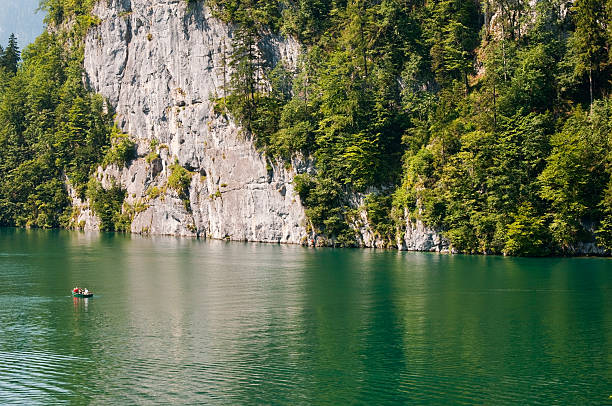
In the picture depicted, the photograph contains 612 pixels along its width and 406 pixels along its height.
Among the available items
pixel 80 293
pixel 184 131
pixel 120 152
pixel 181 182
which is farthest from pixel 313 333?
pixel 120 152

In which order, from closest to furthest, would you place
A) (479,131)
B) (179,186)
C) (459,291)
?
1. (459,291)
2. (479,131)
3. (179,186)

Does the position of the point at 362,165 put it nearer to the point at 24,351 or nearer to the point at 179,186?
the point at 179,186

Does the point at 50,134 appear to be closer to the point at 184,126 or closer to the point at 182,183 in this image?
the point at 184,126

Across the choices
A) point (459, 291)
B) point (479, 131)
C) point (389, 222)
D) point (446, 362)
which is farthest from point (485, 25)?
point (446, 362)

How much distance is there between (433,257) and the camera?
230 ft

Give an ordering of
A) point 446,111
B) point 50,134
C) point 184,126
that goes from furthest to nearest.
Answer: point 50,134, point 184,126, point 446,111

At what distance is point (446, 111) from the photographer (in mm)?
80562

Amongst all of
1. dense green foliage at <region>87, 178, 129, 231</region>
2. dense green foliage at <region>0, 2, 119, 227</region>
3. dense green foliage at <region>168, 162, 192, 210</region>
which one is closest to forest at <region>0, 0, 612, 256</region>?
dense green foliage at <region>87, 178, 129, 231</region>

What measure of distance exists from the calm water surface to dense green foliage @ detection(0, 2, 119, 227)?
233 feet

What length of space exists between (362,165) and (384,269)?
24.6 m

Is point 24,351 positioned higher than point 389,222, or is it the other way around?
point 389,222

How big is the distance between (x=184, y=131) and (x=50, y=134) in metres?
41.9

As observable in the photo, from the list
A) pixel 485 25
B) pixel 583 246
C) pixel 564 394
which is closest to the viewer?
pixel 564 394

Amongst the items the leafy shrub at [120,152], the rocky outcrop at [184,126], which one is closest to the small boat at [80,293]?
the rocky outcrop at [184,126]
